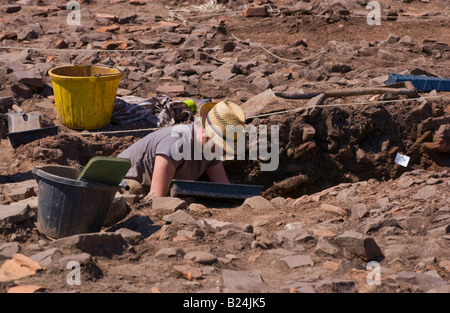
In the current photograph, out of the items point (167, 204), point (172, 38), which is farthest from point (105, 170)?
point (172, 38)

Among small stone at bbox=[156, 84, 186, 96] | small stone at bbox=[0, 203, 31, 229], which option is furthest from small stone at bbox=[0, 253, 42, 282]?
small stone at bbox=[156, 84, 186, 96]

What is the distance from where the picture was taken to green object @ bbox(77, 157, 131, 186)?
3.76m

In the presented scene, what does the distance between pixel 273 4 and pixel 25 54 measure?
21.5 feet

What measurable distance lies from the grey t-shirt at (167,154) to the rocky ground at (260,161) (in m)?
0.33

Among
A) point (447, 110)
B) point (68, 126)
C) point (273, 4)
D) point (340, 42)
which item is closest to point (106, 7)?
point (273, 4)

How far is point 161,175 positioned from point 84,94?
2.10 m

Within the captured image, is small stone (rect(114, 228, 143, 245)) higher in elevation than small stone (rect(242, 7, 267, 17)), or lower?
lower

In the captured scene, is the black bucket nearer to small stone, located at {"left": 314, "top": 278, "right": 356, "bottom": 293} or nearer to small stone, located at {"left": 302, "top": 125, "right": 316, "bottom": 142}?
small stone, located at {"left": 314, "top": 278, "right": 356, "bottom": 293}

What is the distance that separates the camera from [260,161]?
6797 mm

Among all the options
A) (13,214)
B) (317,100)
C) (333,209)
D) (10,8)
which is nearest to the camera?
(13,214)

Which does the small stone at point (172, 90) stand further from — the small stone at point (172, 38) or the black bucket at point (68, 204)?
the black bucket at point (68, 204)

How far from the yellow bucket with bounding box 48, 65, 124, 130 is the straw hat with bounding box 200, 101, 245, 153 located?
2.14 meters

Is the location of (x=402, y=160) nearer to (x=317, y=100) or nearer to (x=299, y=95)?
(x=317, y=100)

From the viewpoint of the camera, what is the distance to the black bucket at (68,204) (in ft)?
12.7
